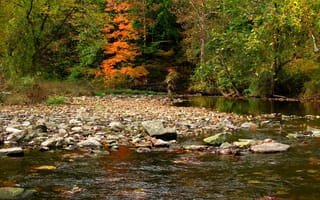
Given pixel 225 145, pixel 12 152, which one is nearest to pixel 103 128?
pixel 225 145

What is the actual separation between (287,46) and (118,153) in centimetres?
2220

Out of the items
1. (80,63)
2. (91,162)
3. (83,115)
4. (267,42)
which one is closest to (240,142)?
(91,162)

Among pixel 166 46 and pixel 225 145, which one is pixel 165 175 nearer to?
pixel 225 145

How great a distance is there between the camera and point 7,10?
20.9 metres

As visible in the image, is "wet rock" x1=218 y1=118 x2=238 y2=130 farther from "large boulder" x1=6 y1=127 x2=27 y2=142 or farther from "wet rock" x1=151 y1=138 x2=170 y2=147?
"large boulder" x1=6 y1=127 x2=27 y2=142

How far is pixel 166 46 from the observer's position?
4166 cm

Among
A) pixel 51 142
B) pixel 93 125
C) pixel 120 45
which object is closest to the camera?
pixel 51 142

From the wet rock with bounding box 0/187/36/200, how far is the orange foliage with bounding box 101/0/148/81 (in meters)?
28.8

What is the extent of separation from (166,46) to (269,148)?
3207cm

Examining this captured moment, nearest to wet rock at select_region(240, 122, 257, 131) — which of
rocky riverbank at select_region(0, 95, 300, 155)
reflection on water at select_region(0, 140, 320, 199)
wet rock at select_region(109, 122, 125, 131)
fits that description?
rocky riverbank at select_region(0, 95, 300, 155)

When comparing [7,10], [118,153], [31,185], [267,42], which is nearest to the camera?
[31,185]

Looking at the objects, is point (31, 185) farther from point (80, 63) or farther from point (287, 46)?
point (80, 63)

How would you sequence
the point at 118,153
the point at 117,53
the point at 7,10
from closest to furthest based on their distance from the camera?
the point at 118,153, the point at 7,10, the point at 117,53

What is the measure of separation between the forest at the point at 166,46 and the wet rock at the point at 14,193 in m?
15.1
